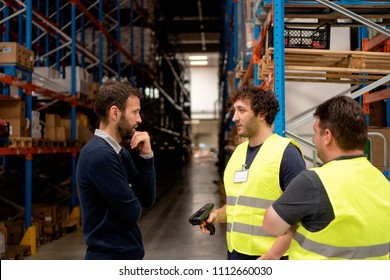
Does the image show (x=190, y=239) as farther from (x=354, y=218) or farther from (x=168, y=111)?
(x=168, y=111)

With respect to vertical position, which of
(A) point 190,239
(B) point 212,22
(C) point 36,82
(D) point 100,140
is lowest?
(A) point 190,239

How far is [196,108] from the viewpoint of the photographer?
1486 inches

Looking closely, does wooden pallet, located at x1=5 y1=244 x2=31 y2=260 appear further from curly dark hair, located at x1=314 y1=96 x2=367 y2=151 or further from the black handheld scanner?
curly dark hair, located at x1=314 y1=96 x2=367 y2=151

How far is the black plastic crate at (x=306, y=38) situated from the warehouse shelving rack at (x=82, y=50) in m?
3.67

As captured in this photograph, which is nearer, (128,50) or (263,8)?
(263,8)

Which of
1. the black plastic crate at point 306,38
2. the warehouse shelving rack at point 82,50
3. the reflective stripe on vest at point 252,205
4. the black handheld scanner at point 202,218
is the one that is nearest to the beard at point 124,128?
the black handheld scanner at point 202,218

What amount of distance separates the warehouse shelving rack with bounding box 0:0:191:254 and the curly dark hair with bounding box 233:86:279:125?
3.99 m

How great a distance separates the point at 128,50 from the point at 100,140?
37.1 feet

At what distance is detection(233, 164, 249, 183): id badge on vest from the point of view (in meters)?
2.52

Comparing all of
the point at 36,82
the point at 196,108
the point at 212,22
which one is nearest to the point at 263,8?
the point at 36,82

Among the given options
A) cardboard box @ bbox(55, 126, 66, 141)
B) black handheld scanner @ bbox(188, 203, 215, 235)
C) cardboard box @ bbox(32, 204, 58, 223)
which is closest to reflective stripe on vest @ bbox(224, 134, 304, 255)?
black handheld scanner @ bbox(188, 203, 215, 235)

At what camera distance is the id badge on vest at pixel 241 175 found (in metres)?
2.52

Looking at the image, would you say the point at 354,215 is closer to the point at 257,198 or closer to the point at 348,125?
the point at 348,125

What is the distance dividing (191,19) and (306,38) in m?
21.1
